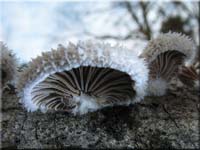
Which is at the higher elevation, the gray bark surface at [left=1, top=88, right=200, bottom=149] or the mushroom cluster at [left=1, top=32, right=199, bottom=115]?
the mushroom cluster at [left=1, top=32, right=199, bottom=115]

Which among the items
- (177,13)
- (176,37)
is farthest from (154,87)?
(177,13)

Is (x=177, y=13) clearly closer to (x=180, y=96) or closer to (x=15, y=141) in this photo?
(x=180, y=96)

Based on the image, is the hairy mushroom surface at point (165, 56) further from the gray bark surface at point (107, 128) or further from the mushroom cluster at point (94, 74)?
the gray bark surface at point (107, 128)

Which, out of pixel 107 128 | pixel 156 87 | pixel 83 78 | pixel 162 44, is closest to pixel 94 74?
pixel 83 78

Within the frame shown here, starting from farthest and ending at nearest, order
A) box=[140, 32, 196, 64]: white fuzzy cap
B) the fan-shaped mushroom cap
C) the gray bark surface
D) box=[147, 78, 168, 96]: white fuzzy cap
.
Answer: box=[147, 78, 168, 96]: white fuzzy cap < box=[140, 32, 196, 64]: white fuzzy cap < the gray bark surface < the fan-shaped mushroom cap

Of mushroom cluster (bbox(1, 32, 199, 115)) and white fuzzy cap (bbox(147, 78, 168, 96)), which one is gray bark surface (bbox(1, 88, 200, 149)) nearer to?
mushroom cluster (bbox(1, 32, 199, 115))

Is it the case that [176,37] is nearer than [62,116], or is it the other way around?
[62,116]

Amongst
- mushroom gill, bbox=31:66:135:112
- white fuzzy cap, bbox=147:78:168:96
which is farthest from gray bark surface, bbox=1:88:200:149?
white fuzzy cap, bbox=147:78:168:96

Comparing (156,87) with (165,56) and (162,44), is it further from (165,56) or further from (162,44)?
(162,44)
